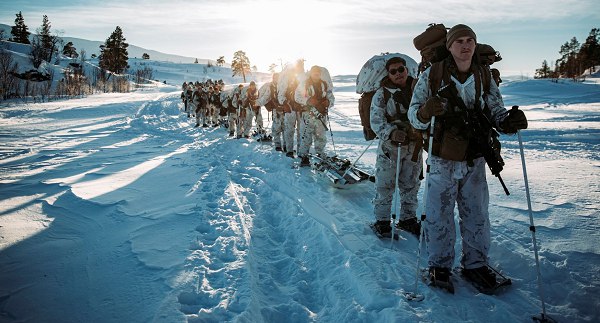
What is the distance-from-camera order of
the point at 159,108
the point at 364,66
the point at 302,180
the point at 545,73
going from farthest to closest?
1. the point at 545,73
2. the point at 159,108
3. the point at 302,180
4. the point at 364,66

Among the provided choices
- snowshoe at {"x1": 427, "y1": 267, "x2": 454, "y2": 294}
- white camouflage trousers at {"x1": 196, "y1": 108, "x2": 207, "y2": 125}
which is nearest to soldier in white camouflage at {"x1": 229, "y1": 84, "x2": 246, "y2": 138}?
white camouflage trousers at {"x1": 196, "y1": 108, "x2": 207, "y2": 125}

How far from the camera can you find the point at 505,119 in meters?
2.86

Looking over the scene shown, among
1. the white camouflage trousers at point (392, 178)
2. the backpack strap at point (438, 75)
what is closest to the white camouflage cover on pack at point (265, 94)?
the white camouflage trousers at point (392, 178)

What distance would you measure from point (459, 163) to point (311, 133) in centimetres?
562

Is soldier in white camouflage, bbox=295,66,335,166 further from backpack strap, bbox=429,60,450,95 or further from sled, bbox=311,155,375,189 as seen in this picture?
backpack strap, bbox=429,60,450,95

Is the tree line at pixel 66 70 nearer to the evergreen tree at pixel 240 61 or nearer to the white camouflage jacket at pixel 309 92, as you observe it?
the evergreen tree at pixel 240 61

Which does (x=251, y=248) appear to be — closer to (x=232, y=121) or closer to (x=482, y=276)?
(x=482, y=276)

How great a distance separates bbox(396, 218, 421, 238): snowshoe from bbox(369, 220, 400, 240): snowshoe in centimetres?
22

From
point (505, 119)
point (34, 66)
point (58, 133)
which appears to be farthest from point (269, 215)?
point (34, 66)

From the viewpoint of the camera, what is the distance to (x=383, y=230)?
427 cm

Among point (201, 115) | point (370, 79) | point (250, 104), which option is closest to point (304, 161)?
point (370, 79)

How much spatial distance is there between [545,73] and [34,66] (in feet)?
310

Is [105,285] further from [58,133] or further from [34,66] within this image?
[34,66]

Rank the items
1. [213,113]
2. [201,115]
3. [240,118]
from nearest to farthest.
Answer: [240,118]
[213,113]
[201,115]
